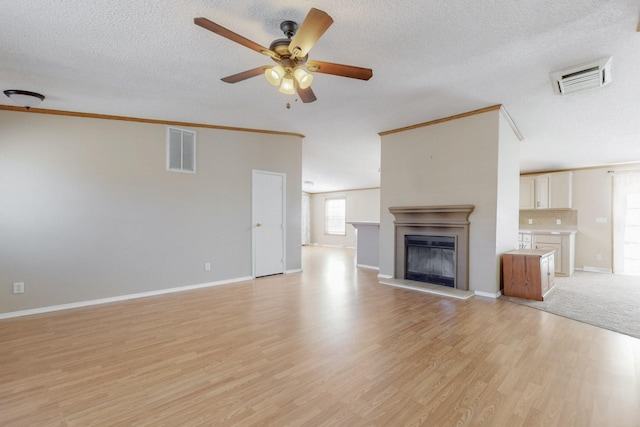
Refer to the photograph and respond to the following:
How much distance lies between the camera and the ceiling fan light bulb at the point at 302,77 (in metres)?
2.36

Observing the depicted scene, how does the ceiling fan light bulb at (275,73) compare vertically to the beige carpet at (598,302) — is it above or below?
above

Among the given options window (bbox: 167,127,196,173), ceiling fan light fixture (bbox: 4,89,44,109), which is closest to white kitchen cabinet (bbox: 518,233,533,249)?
window (bbox: 167,127,196,173)

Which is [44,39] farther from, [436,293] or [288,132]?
[436,293]

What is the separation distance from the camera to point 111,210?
403cm

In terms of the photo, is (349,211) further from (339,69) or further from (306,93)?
(339,69)

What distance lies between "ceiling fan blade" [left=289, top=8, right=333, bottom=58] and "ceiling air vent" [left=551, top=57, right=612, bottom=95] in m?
2.69

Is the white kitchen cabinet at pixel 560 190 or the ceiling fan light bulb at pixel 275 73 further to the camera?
the white kitchen cabinet at pixel 560 190

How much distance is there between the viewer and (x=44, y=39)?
7.67 ft

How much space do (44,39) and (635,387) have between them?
525 cm

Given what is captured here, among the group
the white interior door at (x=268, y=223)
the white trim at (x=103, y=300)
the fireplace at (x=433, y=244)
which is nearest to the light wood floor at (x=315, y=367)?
the white trim at (x=103, y=300)

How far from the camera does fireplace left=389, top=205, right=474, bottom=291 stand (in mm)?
4332

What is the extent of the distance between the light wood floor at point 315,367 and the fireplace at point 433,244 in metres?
0.92

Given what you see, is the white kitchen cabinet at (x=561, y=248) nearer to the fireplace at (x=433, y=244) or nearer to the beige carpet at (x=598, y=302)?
the beige carpet at (x=598, y=302)

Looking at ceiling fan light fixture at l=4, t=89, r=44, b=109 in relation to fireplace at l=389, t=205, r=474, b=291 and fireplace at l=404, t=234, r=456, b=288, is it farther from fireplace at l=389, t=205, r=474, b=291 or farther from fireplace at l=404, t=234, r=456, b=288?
fireplace at l=404, t=234, r=456, b=288
